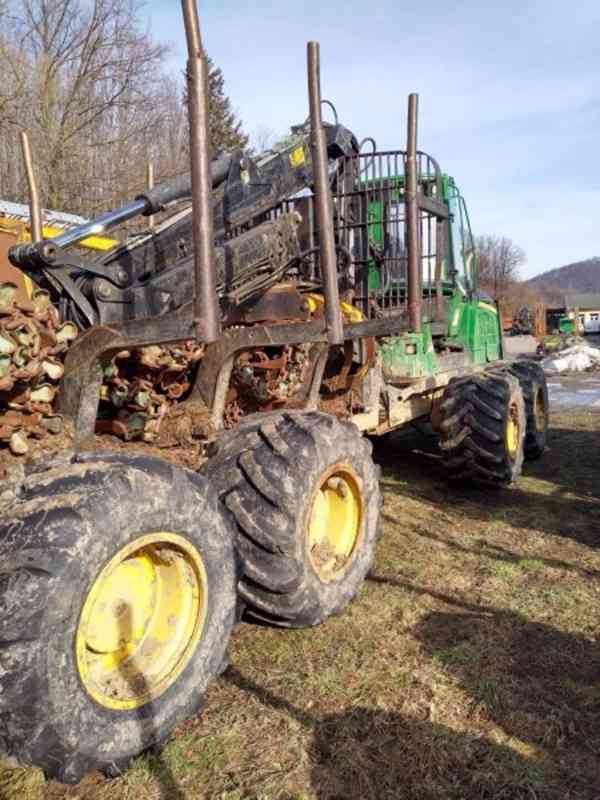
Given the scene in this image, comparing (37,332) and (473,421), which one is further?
(473,421)

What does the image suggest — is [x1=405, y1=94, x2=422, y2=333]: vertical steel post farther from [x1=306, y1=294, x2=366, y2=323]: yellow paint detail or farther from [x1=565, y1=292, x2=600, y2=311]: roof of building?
[x1=565, y1=292, x2=600, y2=311]: roof of building

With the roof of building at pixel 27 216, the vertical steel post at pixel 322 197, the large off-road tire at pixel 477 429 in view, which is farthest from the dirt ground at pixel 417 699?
the roof of building at pixel 27 216

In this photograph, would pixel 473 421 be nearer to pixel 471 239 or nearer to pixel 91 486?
pixel 471 239

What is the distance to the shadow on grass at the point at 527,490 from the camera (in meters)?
5.40

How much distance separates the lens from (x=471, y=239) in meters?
7.24

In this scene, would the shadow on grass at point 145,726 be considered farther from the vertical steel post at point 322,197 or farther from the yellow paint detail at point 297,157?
the yellow paint detail at point 297,157

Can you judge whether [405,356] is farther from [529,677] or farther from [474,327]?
[529,677]

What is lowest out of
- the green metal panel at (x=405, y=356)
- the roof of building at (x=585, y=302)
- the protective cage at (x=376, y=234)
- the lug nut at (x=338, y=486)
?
the lug nut at (x=338, y=486)

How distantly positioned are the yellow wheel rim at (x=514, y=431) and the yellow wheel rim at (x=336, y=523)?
2.77 meters

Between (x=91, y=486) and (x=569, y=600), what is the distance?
281cm

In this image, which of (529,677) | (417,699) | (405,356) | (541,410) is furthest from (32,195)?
(541,410)

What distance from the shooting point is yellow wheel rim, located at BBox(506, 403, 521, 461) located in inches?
245

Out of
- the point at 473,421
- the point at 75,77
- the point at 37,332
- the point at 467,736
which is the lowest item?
the point at 467,736

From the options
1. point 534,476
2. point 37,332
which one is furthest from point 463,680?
point 534,476
